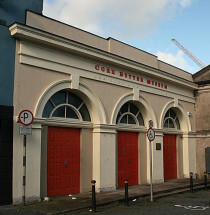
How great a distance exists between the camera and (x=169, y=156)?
1555 cm

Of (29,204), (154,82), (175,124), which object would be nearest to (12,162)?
(29,204)

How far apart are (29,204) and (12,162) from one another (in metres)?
1.34

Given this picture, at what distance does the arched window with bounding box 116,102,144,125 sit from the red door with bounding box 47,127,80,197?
263 cm

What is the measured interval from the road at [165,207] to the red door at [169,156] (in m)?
4.37

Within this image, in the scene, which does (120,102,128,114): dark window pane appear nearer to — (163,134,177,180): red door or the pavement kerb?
(163,134,177,180): red door

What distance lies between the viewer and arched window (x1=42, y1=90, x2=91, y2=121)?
10262 millimetres

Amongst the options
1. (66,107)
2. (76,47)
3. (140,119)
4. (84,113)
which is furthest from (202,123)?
(76,47)

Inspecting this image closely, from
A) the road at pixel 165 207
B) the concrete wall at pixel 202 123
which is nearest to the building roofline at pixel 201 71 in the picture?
the concrete wall at pixel 202 123

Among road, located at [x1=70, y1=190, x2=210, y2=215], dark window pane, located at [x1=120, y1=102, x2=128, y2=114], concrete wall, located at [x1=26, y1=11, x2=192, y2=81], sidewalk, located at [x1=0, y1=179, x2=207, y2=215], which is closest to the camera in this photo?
sidewalk, located at [x1=0, y1=179, x2=207, y2=215]

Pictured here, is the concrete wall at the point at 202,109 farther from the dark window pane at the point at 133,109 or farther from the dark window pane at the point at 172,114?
the dark window pane at the point at 133,109

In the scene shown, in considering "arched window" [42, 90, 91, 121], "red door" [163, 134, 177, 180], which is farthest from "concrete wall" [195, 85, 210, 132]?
"arched window" [42, 90, 91, 121]

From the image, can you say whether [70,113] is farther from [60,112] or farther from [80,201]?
[80,201]

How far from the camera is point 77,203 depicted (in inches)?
354

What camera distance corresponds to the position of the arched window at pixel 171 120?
15952mm
